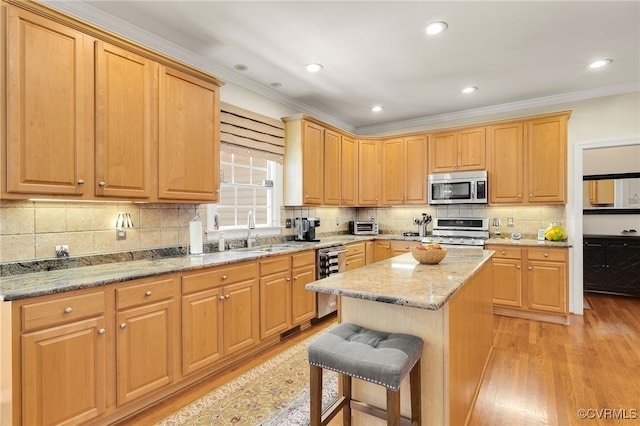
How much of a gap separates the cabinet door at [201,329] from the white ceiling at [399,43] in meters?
2.13

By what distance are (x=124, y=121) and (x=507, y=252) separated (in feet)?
14.0

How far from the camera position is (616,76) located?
3.76m

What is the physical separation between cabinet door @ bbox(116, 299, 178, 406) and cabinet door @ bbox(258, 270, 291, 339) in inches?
35.3

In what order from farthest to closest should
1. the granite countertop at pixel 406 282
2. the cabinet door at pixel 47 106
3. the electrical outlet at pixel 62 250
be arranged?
the electrical outlet at pixel 62 250 < the cabinet door at pixel 47 106 < the granite countertop at pixel 406 282

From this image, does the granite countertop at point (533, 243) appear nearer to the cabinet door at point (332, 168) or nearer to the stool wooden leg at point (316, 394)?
the cabinet door at point (332, 168)

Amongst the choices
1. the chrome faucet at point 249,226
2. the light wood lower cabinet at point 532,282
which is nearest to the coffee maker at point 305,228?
the chrome faucet at point 249,226

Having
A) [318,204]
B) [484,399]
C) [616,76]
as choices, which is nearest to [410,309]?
[484,399]

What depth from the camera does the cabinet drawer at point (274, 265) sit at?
10.2 ft

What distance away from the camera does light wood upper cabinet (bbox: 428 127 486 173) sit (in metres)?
4.64

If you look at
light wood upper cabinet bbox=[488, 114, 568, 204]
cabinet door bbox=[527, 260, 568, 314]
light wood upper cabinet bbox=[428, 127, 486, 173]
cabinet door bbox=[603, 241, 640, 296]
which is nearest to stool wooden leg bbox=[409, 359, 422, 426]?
cabinet door bbox=[527, 260, 568, 314]

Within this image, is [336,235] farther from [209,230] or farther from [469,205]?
[209,230]

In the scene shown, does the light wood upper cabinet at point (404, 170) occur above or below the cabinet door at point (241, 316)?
above

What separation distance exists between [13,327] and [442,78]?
163 inches

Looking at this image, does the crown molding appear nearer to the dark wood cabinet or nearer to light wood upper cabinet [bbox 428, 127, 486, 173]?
light wood upper cabinet [bbox 428, 127, 486, 173]
